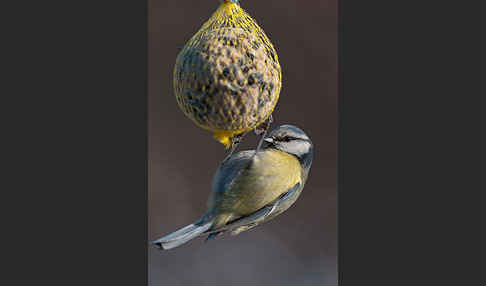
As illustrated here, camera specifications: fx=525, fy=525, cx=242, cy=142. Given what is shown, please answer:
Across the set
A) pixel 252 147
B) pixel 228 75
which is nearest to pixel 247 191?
pixel 252 147

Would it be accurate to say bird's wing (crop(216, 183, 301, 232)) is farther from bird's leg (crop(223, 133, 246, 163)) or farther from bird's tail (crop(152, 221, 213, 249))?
bird's leg (crop(223, 133, 246, 163))

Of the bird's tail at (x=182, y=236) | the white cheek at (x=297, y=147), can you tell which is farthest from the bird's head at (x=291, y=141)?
the bird's tail at (x=182, y=236)

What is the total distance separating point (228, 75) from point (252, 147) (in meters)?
0.51

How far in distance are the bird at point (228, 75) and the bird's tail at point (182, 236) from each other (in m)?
0.44

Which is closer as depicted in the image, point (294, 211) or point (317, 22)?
point (317, 22)

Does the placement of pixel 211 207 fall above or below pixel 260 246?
above

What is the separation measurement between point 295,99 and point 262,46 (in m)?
0.55

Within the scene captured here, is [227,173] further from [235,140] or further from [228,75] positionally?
[228,75]

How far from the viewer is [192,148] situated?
282 cm

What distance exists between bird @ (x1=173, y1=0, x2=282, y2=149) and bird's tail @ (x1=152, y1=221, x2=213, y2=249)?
437 millimetres

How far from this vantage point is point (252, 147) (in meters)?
2.61

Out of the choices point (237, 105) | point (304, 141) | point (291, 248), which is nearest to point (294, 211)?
point (291, 248)

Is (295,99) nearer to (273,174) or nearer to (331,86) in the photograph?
(331,86)

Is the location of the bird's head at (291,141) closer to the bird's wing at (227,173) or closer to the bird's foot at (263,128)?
the bird's foot at (263,128)
